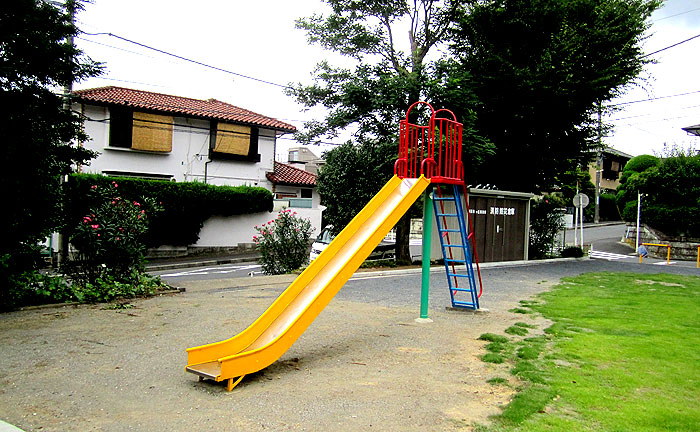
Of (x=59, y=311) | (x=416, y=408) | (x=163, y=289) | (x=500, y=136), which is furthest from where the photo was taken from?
(x=500, y=136)

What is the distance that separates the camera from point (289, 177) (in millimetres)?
33750

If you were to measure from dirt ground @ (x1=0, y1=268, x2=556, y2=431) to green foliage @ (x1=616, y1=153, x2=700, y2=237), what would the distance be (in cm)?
2339

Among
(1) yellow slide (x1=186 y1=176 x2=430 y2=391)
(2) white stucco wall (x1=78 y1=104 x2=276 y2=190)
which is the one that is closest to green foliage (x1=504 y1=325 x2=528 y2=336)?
(1) yellow slide (x1=186 y1=176 x2=430 y2=391)

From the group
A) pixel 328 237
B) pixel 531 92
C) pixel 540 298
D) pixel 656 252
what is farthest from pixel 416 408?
pixel 656 252

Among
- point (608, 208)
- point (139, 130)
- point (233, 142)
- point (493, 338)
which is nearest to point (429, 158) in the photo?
point (493, 338)

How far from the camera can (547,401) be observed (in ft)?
14.7

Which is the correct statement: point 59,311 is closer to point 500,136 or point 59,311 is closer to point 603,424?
point 603,424

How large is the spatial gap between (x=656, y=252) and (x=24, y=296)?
28688 millimetres

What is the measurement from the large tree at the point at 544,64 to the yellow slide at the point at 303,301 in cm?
1350

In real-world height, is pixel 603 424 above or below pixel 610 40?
below

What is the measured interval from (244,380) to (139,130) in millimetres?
24536

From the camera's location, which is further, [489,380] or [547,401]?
[489,380]

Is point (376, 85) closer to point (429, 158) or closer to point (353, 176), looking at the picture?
point (353, 176)

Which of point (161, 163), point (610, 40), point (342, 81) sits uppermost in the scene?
point (610, 40)
